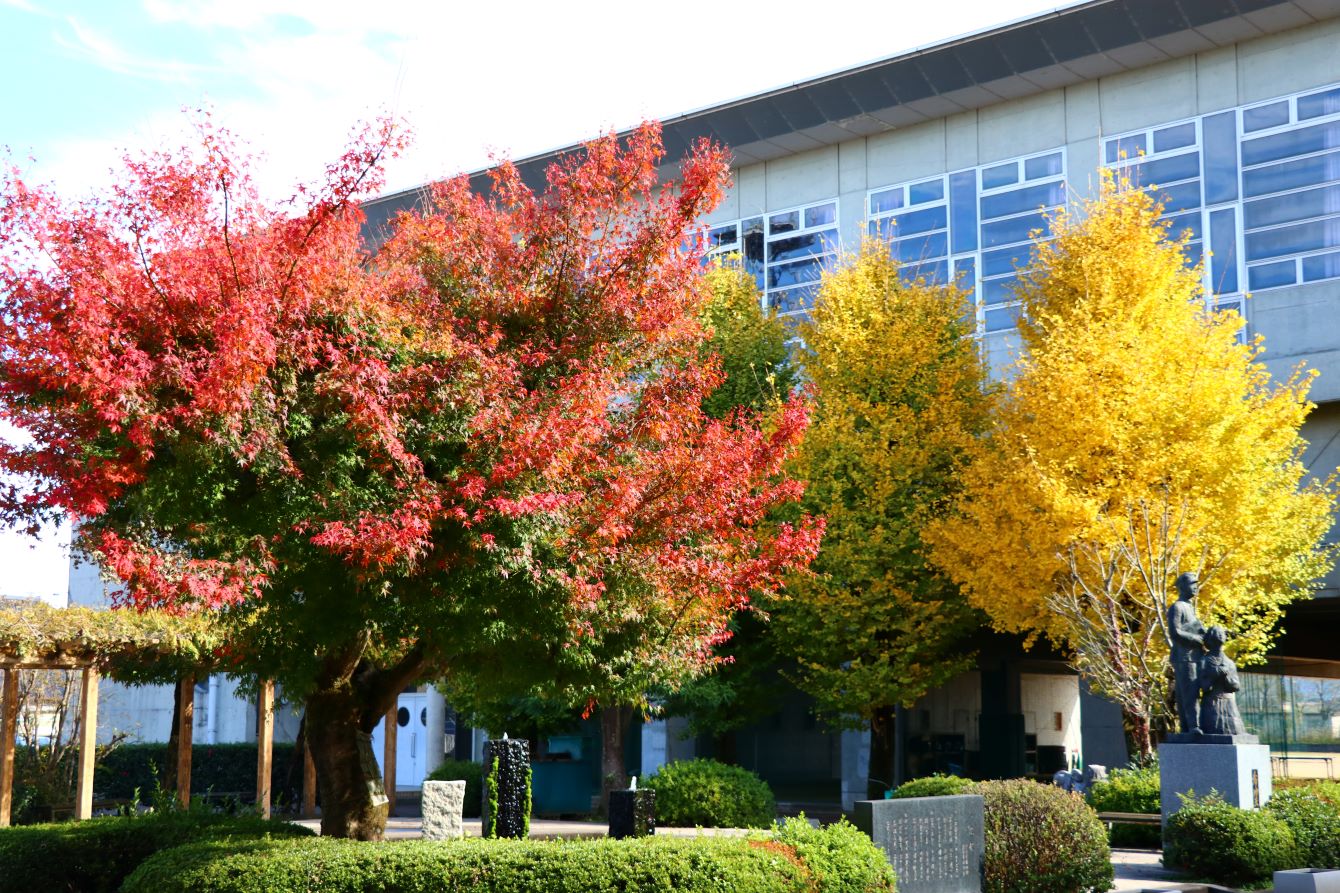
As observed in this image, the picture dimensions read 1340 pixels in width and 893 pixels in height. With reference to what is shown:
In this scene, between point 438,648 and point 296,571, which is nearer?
point 296,571

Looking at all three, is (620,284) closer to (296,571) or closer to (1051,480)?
(296,571)

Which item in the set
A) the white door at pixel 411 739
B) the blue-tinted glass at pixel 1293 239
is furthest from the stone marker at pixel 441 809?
the white door at pixel 411 739

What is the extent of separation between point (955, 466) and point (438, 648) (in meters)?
14.3

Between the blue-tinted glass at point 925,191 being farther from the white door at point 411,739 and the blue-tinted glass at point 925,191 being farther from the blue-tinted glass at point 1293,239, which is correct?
the white door at point 411,739

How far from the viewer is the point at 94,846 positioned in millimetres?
13242

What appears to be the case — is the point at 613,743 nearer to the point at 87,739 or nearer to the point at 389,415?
the point at 87,739

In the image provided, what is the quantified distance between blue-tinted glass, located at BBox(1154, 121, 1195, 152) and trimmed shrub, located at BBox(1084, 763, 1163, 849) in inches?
560

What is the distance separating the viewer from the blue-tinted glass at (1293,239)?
25.2 m

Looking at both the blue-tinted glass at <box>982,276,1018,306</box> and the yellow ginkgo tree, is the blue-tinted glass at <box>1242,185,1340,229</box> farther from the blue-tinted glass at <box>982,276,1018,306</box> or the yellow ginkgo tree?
the blue-tinted glass at <box>982,276,1018,306</box>

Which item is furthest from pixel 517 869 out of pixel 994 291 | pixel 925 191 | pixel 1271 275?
pixel 925 191

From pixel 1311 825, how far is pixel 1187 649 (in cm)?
258

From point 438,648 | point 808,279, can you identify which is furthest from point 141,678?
point 808,279

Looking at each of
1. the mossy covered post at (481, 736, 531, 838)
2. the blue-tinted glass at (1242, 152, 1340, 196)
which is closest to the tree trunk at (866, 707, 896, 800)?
the mossy covered post at (481, 736, 531, 838)

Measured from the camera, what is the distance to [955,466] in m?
24.3
